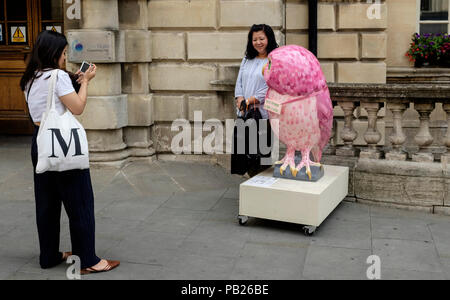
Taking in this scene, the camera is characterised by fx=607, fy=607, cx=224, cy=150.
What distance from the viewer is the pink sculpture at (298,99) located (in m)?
5.38

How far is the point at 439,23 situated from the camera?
9.55 m

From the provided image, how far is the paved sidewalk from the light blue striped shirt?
3.89ft

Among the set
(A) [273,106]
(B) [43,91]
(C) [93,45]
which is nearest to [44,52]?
(B) [43,91]

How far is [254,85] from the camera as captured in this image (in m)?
6.03

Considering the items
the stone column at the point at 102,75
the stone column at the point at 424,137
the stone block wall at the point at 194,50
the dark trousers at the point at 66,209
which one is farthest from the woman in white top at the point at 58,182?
the stone block wall at the point at 194,50

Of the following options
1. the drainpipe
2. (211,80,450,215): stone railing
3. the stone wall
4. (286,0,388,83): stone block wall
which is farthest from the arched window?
(211,80,450,215): stone railing

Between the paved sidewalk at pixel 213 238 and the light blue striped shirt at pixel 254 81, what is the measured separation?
1.19 metres

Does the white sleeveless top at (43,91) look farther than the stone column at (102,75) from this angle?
No

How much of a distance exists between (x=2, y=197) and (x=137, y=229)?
79.2 inches

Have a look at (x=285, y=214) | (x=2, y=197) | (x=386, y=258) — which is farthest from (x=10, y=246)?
(x=386, y=258)

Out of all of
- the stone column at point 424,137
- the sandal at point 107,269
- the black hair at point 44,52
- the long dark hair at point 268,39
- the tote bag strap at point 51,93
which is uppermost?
the long dark hair at point 268,39

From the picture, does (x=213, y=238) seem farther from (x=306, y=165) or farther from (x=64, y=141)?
(x=64, y=141)

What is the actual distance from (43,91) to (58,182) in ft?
2.17

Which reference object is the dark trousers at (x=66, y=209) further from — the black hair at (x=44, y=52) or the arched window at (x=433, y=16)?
the arched window at (x=433, y=16)
